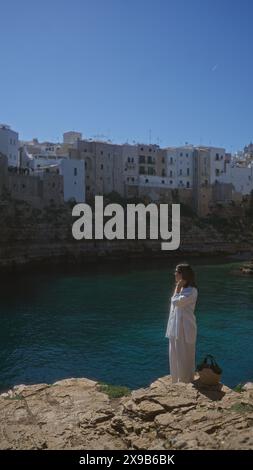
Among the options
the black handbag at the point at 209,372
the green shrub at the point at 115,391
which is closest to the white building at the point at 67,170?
the green shrub at the point at 115,391

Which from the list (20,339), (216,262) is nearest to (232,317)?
(20,339)

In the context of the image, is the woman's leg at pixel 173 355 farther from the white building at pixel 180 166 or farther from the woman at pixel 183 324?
the white building at pixel 180 166

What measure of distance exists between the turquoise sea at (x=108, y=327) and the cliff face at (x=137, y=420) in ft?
25.3

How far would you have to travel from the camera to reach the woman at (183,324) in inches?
311

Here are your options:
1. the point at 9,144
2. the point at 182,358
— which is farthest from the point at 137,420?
the point at 9,144

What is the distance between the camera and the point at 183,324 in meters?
8.00

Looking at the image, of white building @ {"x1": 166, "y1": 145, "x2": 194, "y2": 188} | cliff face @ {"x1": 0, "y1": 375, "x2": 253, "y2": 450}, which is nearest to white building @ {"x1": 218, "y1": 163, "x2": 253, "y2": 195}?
white building @ {"x1": 166, "y1": 145, "x2": 194, "y2": 188}

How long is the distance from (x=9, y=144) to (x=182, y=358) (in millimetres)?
57352

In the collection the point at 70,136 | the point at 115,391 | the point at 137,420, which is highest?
the point at 70,136

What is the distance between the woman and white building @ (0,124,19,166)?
5556 cm

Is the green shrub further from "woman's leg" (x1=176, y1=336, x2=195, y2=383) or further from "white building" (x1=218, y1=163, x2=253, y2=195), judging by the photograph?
"white building" (x1=218, y1=163, x2=253, y2=195)

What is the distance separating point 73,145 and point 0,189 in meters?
18.0

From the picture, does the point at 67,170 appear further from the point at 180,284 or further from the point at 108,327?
the point at 180,284
